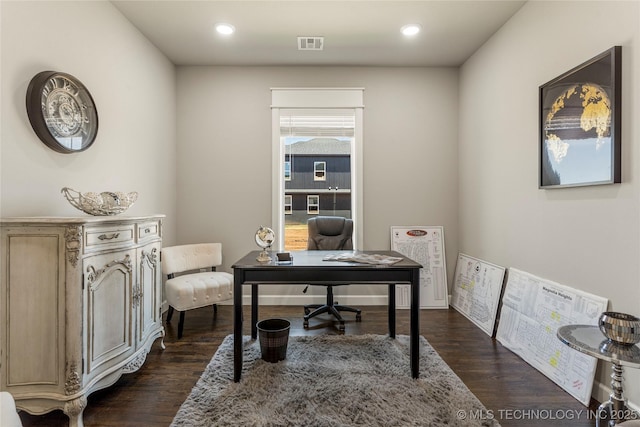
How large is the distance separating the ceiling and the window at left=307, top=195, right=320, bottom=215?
5.27ft

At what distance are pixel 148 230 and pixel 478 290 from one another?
3113mm

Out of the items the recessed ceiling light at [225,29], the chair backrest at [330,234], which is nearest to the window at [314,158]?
the chair backrest at [330,234]

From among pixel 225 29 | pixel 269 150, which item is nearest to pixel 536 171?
pixel 269 150

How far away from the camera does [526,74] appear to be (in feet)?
A: 8.53

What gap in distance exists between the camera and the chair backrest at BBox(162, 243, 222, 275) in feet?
10.0

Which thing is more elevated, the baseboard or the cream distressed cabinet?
the cream distressed cabinet

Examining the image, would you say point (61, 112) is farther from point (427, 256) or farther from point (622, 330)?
point (427, 256)

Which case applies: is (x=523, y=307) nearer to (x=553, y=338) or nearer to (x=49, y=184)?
(x=553, y=338)

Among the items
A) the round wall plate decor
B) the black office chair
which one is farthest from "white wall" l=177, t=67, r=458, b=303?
the round wall plate decor

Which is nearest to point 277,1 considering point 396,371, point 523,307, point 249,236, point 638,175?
point 249,236

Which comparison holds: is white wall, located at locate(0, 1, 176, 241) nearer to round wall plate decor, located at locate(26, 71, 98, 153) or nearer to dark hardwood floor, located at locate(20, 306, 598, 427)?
round wall plate decor, located at locate(26, 71, 98, 153)

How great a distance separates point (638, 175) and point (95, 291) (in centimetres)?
307

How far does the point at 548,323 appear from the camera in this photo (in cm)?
222

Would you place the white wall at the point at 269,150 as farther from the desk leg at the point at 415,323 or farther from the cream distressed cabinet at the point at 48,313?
the cream distressed cabinet at the point at 48,313
